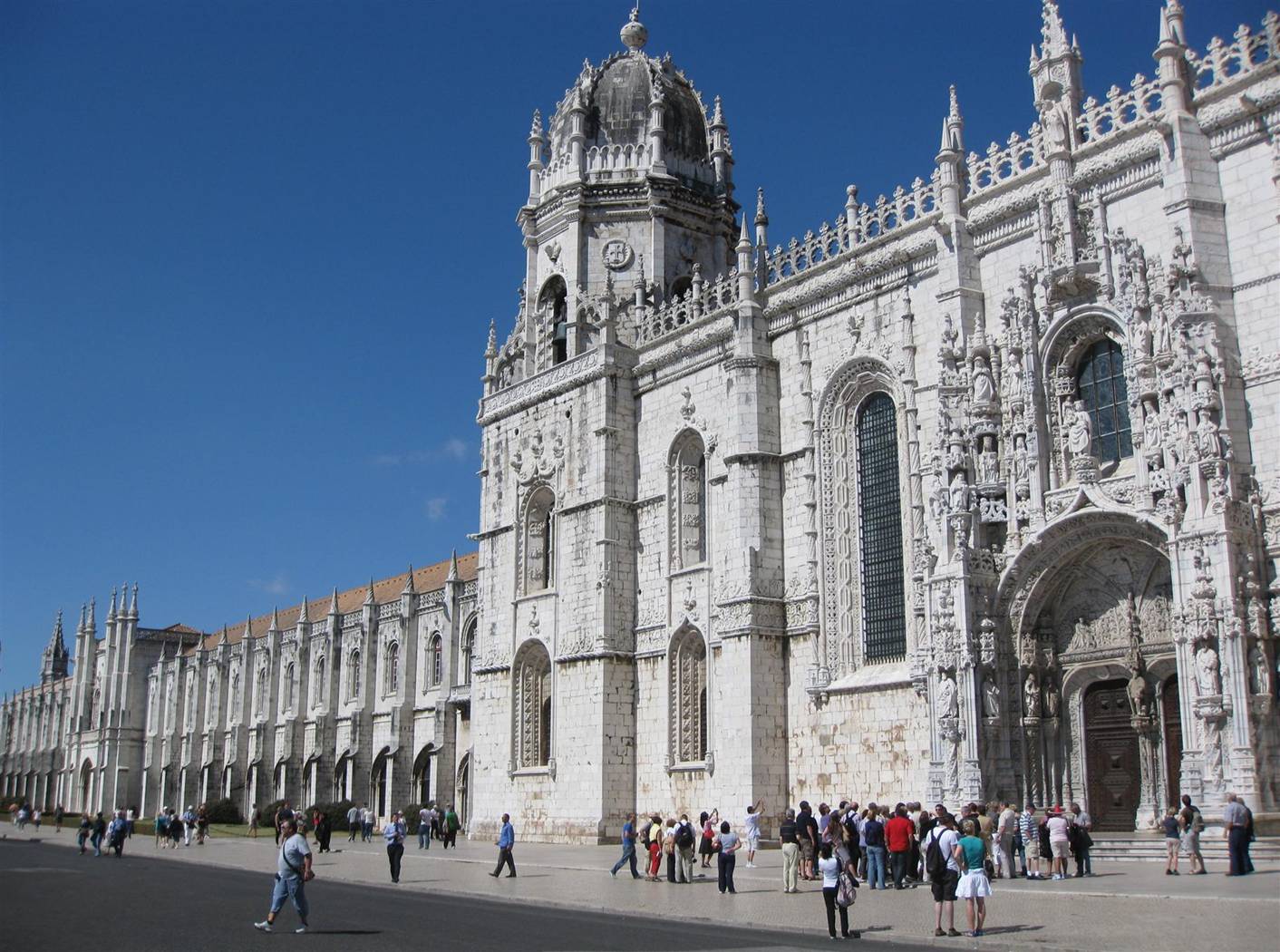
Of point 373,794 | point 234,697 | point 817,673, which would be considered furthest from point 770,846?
point 234,697

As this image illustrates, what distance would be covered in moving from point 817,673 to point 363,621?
37.4 metres

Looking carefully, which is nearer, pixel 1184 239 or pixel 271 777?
pixel 1184 239

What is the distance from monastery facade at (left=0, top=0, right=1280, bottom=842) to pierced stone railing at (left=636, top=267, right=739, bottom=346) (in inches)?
4.6

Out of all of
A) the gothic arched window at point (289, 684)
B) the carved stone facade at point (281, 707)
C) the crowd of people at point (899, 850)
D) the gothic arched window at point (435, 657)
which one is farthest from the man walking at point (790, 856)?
the gothic arched window at point (289, 684)

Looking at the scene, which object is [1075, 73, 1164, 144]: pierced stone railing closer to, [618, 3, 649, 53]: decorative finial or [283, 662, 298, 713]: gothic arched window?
[618, 3, 649, 53]: decorative finial

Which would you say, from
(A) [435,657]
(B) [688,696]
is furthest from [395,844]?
(A) [435,657]

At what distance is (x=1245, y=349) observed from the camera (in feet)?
75.7

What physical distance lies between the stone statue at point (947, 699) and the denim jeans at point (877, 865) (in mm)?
3860

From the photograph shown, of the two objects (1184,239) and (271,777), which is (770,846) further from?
(271,777)

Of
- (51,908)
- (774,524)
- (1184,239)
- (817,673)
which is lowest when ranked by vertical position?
(51,908)

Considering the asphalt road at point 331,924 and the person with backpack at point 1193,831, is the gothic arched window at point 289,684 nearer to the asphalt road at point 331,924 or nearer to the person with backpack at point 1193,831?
the asphalt road at point 331,924

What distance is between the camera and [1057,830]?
832 inches

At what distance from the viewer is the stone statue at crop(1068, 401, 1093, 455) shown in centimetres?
2472

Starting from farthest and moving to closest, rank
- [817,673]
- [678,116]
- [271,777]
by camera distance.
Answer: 1. [271,777]
2. [678,116]
3. [817,673]
